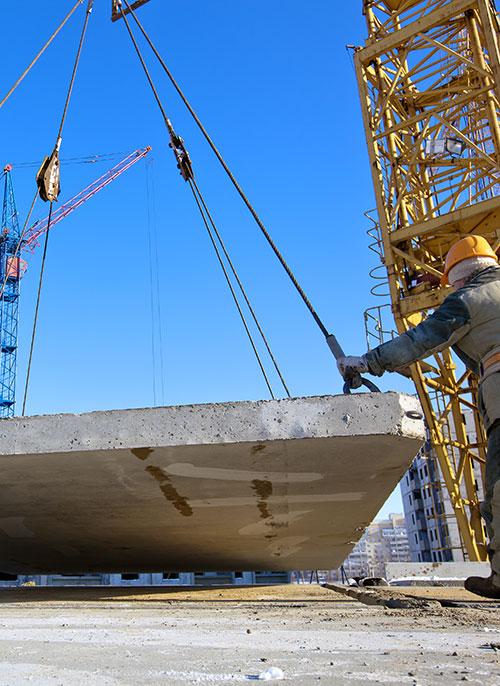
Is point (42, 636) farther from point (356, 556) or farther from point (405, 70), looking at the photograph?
point (356, 556)

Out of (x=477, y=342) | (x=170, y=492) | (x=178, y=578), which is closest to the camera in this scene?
(x=477, y=342)

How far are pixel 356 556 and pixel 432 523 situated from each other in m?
94.0

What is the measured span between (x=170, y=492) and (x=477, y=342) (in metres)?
2.10

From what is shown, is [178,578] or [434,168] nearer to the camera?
[434,168]

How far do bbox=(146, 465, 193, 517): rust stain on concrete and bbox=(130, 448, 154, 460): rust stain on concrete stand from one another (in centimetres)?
17

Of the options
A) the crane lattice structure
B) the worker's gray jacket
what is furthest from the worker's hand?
the crane lattice structure

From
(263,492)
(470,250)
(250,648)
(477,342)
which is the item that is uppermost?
(470,250)

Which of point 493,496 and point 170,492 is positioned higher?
point 170,492

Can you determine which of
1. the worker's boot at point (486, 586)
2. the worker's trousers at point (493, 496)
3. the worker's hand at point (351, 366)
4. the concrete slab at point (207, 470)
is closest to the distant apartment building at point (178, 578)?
the concrete slab at point (207, 470)

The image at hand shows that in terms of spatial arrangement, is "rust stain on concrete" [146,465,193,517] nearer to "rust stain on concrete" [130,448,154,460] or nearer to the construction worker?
"rust stain on concrete" [130,448,154,460]

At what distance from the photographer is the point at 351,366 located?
333 cm

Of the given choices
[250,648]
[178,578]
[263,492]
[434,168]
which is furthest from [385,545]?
[250,648]

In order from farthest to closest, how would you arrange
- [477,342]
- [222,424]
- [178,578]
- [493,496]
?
[178,578], [222,424], [477,342], [493,496]

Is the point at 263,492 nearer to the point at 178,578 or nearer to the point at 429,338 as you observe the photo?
the point at 429,338
